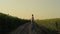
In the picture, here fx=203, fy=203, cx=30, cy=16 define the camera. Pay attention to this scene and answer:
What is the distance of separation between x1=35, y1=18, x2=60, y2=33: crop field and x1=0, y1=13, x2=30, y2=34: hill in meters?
0.46

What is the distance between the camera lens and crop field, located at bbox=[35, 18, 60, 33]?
6095 mm

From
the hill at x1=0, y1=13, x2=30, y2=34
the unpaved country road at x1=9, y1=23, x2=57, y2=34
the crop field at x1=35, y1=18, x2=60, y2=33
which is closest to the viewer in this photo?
the unpaved country road at x1=9, y1=23, x2=57, y2=34

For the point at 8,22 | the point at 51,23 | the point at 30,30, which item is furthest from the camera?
the point at 51,23

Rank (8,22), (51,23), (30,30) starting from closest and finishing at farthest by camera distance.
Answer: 1. (30,30)
2. (8,22)
3. (51,23)

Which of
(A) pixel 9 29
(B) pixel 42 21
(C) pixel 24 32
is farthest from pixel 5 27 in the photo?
(B) pixel 42 21

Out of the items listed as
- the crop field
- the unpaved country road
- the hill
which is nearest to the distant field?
the crop field

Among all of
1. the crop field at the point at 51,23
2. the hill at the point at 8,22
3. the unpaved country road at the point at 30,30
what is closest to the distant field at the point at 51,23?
the crop field at the point at 51,23

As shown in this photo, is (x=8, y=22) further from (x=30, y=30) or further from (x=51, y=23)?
(x=51, y=23)

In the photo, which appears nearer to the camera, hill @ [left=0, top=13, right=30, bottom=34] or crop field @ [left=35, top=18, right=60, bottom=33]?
hill @ [left=0, top=13, right=30, bottom=34]

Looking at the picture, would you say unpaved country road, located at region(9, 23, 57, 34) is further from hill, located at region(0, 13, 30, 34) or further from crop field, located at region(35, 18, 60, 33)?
crop field, located at region(35, 18, 60, 33)

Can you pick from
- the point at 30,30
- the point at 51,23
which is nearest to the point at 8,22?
the point at 30,30

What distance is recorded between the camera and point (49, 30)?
5.82 meters

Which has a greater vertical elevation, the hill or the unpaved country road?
the hill

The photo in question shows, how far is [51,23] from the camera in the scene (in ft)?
20.9
